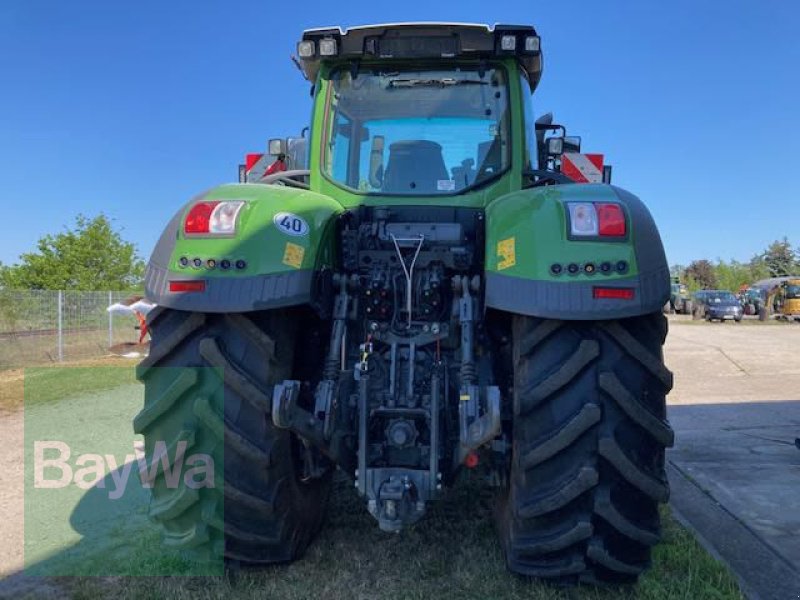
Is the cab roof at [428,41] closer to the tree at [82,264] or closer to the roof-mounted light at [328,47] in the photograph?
the roof-mounted light at [328,47]

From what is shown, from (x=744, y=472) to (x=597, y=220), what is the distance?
3.69m

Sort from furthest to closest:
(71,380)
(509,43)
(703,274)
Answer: (703,274) → (71,380) → (509,43)

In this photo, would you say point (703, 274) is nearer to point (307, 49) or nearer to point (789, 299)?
point (789, 299)

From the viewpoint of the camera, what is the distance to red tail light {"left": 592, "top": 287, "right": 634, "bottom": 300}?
2400mm

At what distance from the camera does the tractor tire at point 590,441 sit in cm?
245

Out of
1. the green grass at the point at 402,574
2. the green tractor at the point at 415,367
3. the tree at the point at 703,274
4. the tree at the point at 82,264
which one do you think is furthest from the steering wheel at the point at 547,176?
the tree at the point at 703,274

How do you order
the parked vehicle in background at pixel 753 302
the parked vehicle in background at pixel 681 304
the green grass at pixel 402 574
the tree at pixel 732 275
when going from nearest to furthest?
the green grass at pixel 402 574 < the parked vehicle in background at pixel 753 302 < the parked vehicle in background at pixel 681 304 < the tree at pixel 732 275

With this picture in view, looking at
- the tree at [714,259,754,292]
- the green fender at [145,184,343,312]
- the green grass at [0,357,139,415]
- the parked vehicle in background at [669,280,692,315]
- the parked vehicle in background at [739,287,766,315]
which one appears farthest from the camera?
the tree at [714,259,754,292]

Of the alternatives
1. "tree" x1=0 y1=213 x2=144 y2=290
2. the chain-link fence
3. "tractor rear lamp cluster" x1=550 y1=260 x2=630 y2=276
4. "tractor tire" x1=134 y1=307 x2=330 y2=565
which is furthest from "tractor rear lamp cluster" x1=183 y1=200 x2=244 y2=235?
"tree" x1=0 y1=213 x2=144 y2=290

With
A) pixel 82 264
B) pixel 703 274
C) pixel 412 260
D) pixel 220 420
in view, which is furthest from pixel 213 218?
pixel 703 274

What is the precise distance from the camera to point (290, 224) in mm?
2801

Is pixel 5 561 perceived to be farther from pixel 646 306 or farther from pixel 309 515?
pixel 646 306

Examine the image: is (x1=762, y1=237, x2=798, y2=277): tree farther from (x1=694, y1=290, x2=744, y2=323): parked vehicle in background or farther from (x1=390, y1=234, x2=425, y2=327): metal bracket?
(x1=390, y1=234, x2=425, y2=327): metal bracket

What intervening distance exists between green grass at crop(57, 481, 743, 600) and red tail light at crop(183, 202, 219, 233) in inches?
63.4
